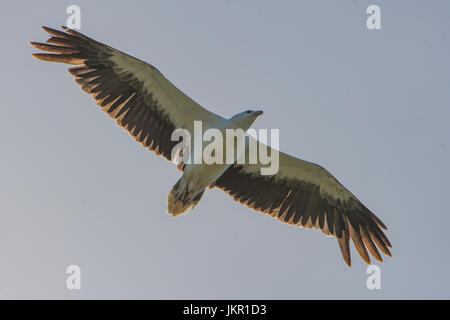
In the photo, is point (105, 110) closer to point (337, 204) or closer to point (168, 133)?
point (168, 133)

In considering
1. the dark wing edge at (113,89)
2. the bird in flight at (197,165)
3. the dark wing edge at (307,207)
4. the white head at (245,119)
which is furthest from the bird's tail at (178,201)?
the white head at (245,119)

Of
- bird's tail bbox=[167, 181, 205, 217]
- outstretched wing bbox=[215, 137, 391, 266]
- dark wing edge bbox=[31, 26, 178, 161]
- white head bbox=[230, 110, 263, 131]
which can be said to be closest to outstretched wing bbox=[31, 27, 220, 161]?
dark wing edge bbox=[31, 26, 178, 161]

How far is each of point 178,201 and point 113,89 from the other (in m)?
2.25

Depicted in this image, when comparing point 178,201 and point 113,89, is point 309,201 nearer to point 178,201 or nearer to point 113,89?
point 178,201

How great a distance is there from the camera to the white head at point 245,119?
39.3ft

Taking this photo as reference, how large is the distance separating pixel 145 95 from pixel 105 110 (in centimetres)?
73

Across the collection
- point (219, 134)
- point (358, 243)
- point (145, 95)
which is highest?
point (145, 95)

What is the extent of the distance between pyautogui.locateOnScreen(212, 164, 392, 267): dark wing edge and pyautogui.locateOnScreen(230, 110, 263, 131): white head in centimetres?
125

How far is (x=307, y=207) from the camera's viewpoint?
13.3 metres

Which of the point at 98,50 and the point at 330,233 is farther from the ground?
the point at 98,50

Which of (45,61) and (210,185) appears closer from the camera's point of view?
(45,61)

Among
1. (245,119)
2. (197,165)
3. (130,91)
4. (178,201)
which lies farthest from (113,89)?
(245,119)

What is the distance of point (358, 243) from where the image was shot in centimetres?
1311

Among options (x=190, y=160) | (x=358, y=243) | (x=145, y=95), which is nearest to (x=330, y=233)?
(x=358, y=243)
